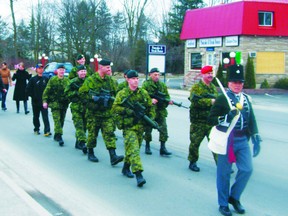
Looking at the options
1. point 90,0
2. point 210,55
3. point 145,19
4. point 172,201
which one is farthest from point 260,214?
point 145,19

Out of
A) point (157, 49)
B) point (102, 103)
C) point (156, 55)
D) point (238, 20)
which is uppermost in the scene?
point (238, 20)

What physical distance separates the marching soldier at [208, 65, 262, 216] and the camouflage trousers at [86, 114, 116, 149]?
9.01 feet

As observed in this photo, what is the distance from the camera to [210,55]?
30531mm

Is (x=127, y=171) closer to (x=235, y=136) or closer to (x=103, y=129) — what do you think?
(x=103, y=129)

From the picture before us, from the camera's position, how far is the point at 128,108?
6516 mm

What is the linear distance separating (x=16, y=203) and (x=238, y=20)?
79.6ft

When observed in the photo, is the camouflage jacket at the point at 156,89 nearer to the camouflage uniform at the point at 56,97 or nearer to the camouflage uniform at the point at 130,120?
the camouflage uniform at the point at 130,120

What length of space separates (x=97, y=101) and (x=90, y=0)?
3978cm

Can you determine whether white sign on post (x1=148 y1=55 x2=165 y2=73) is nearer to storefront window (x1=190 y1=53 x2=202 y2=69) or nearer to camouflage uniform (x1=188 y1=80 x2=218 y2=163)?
storefront window (x1=190 y1=53 x2=202 y2=69)

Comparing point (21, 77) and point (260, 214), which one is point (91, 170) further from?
point (21, 77)

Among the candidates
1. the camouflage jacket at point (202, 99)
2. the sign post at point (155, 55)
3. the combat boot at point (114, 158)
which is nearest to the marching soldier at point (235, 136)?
the camouflage jacket at point (202, 99)

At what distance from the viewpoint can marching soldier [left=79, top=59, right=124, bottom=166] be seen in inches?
297

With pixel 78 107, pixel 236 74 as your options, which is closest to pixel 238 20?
pixel 78 107

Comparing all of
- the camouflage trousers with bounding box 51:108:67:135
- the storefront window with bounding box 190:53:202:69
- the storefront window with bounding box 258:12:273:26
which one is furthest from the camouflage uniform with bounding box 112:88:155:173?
the storefront window with bounding box 190:53:202:69
